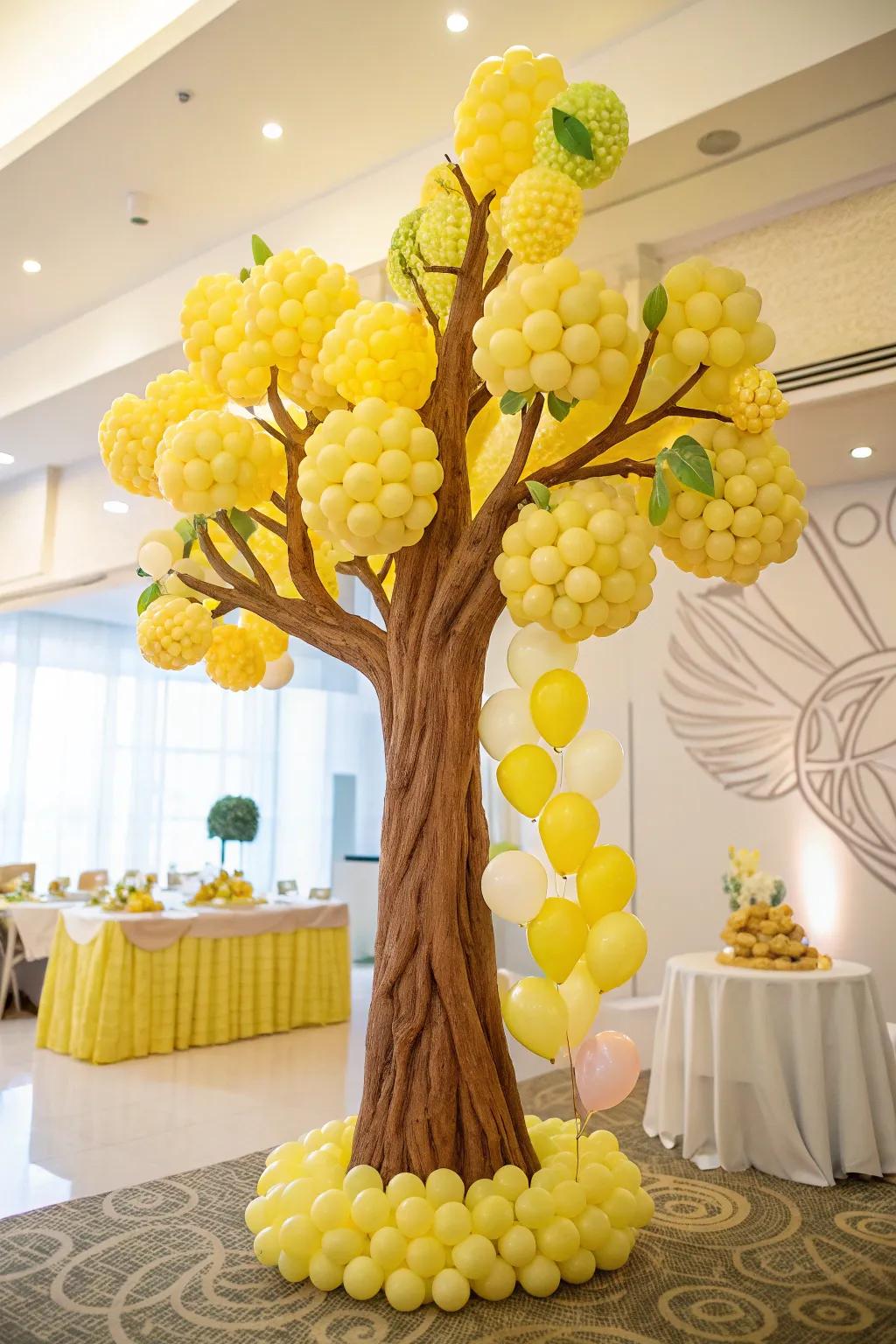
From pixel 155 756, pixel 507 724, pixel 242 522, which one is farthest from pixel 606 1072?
pixel 155 756

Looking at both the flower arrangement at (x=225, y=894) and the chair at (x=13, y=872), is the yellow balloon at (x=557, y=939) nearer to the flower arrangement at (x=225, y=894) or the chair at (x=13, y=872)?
the flower arrangement at (x=225, y=894)

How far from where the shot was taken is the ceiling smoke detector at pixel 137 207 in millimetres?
5773

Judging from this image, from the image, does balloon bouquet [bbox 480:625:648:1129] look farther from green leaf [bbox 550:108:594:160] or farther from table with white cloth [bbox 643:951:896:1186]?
green leaf [bbox 550:108:594:160]

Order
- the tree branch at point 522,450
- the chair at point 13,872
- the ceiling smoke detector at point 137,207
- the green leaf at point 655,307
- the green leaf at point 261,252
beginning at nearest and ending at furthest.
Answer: the green leaf at point 655,307 → the tree branch at point 522,450 → the green leaf at point 261,252 → the ceiling smoke detector at point 137,207 → the chair at point 13,872

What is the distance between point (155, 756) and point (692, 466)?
32.8 feet

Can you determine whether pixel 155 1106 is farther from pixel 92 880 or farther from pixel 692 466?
pixel 92 880

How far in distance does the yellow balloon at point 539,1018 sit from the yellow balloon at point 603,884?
0.82 ft

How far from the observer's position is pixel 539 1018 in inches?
110

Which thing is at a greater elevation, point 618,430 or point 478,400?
point 478,400

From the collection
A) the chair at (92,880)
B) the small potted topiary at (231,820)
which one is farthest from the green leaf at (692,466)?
the chair at (92,880)

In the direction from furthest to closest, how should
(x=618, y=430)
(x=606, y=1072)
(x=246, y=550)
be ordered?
(x=246, y=550)
(x=618, y=430)
(x=606, y=1072)

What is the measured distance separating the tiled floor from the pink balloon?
178cm

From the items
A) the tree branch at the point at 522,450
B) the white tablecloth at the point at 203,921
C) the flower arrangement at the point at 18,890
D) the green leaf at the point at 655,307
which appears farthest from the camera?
the flower arrangement at the point at 18,890

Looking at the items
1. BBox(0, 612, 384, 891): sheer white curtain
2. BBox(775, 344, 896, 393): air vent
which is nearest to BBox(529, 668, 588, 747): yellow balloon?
BBox(775, 344, 896, 393): air vent
